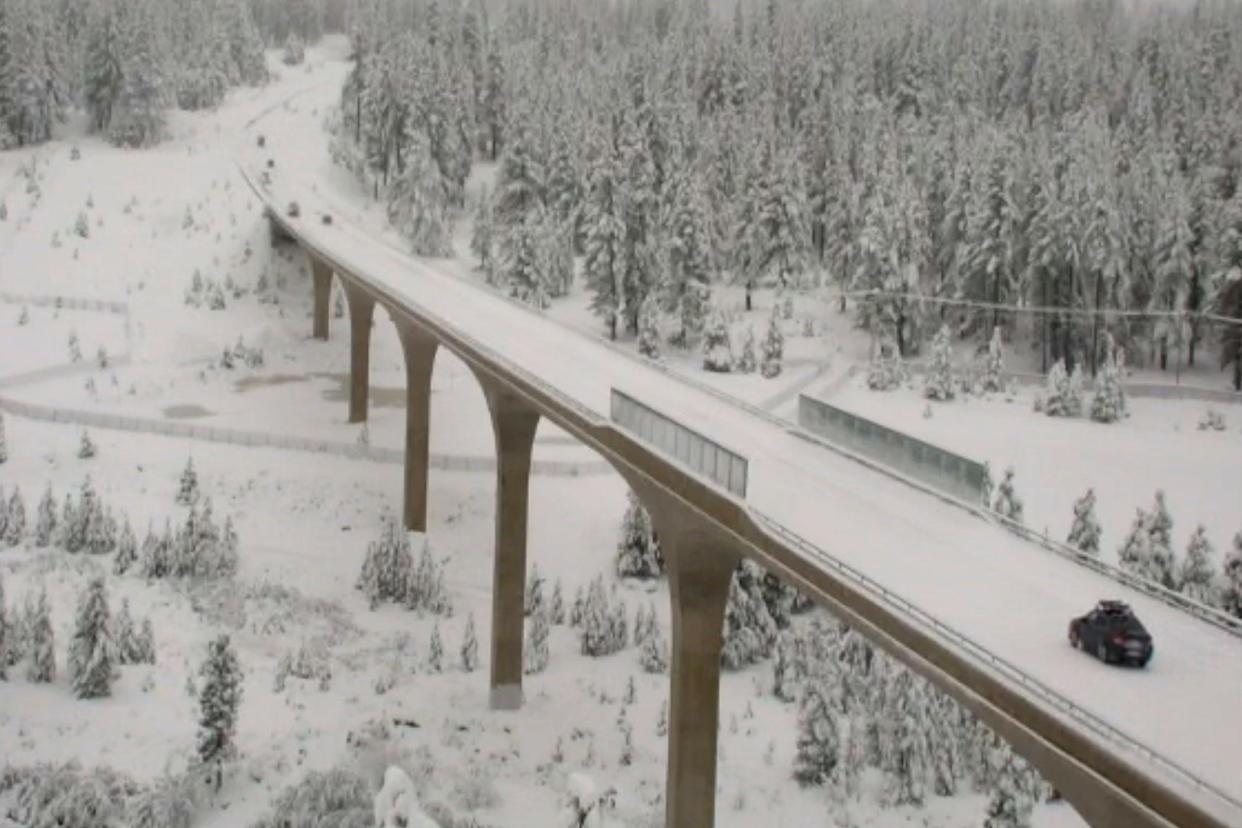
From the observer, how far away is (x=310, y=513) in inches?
1609

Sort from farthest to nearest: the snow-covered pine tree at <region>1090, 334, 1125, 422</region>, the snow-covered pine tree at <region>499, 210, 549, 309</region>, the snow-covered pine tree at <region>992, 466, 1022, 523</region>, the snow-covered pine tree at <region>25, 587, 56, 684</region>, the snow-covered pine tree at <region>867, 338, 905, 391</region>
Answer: the snow-covered pine tree at <region>499, 210, 549, 309</region> < the snow-covered pine tree at <region>867, 338, 905, 391</region> < the snow-covered pine tree at <region>1090, 334, 1125, 422</region> < the snow-covered pine tree at <region>992, 466, 1022, 523</region> < the snow-covered pine tree at <region>25, 587, 56, 684</region>

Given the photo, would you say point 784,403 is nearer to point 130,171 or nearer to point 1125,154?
point 1125,154

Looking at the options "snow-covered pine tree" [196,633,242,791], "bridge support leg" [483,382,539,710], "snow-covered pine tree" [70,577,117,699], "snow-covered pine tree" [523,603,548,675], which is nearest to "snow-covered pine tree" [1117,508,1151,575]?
"snow-covered pine tree" [523,603,548,675]

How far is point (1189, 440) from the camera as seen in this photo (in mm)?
55406

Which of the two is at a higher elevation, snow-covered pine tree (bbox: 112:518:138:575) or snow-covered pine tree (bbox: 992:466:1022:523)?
snow-covered pine tree (bbox: 992:466:1022:523)

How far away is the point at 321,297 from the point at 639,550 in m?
30.6

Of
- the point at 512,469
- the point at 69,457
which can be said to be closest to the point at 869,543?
the point at 512,469

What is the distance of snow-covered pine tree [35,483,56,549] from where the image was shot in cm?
3562

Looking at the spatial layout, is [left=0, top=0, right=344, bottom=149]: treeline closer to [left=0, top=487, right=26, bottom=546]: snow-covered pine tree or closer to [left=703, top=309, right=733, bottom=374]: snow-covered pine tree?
[left=703, top=309, right=733, bottom=374]: snow-covered pine tree

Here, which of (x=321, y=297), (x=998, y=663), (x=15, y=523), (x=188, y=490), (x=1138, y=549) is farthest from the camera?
(x=321, y=297)

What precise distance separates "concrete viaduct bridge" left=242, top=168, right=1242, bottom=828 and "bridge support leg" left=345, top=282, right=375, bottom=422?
14565 millimetres

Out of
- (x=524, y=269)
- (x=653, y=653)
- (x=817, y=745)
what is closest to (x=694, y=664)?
(x=817, y=745)

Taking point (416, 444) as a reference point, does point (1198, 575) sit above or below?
below

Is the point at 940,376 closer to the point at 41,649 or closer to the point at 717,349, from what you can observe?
the point at 717,349
